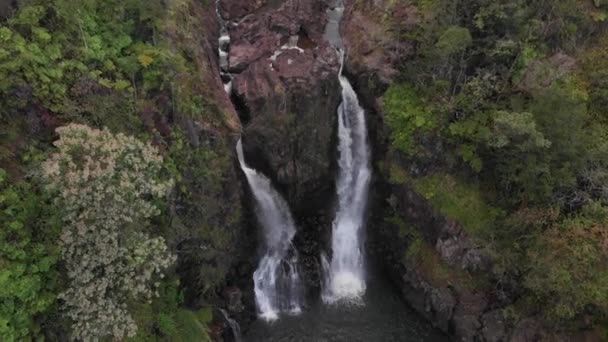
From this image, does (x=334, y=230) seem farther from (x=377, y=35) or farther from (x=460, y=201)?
(x=377, y=35)

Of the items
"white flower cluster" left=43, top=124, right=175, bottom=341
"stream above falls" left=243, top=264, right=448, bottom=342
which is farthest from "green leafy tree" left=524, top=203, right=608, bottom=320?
"white flower cluster" left=43, top=124, right=175, bottom=341

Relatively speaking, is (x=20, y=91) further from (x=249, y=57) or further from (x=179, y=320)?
(x=249, y=57)

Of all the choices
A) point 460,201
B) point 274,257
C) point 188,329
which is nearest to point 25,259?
point 188,329

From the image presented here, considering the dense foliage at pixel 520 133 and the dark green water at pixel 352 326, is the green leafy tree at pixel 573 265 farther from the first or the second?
the dark green water at pixel 352 326

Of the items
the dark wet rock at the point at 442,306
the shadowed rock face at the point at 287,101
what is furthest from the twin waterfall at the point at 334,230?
the dark wet rock at the point at 442,306

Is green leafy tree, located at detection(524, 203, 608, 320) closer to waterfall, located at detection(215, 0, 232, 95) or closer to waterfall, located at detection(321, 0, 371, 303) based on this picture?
waterfall, located at detection(321, 0, 371, 303)

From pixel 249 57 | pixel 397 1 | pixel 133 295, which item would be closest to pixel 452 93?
pixel 397 1

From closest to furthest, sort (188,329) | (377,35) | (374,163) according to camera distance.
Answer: (188,329), (374,163), (377,35)
